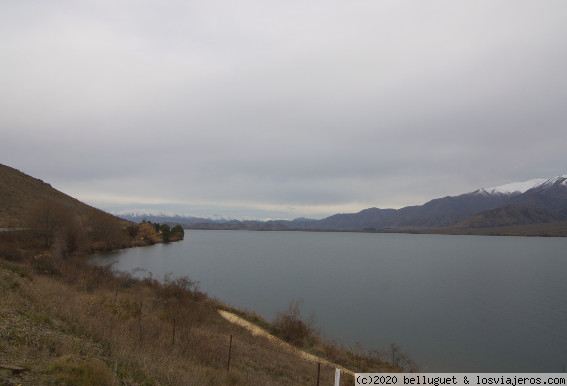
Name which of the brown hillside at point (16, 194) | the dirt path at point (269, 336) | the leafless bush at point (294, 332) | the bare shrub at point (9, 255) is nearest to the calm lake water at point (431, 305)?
the leafless bush at point (294, 332)

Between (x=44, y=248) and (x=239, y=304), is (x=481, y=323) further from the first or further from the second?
(x=44, y=248)

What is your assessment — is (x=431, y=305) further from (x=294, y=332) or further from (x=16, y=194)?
(x=16, y=194)

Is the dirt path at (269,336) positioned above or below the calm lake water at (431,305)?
above

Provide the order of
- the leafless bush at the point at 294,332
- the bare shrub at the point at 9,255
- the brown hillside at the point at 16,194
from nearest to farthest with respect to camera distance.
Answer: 1. the leafless bush at the point at 294,332
2. the bare shrub at the point at 9,255
3. the brown hillside at the point at 16,194

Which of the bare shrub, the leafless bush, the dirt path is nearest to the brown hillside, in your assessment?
the bare shrub

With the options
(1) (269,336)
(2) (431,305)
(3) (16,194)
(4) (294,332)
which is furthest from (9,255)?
(3) (16,194)

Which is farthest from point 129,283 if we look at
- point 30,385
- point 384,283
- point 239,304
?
point 384,283

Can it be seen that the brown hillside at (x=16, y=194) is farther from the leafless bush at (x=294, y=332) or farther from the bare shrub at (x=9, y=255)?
the leafless bush at (x=294, y=332)

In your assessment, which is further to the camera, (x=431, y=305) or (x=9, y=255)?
(x=431, y=305)

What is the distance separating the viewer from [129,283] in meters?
26.0

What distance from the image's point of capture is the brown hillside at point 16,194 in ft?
165

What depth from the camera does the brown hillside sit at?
50.4 metres

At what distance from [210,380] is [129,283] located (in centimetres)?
2159

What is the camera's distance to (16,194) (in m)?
60.1
